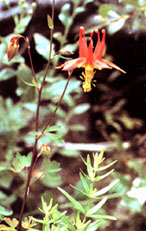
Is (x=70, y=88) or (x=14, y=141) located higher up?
(x=70, y=88)

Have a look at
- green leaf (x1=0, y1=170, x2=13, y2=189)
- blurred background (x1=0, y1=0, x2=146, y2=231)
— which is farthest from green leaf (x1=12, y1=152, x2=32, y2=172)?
blurred background (x1=0, y1=0, x2=146, y2=231)

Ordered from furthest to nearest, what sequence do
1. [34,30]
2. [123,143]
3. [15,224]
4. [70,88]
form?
[34,30], [123,143], [70,88], [15,224]

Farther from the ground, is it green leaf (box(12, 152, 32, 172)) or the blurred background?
green leaf (box(12, 152, 32, 172))

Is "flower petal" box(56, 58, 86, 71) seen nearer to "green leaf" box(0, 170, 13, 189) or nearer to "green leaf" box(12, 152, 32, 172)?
"green leaf" box(12, 152, 32, 172)

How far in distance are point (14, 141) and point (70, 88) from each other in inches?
13.2

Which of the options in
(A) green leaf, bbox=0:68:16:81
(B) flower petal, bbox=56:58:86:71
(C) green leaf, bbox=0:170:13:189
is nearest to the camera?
(B) flower petal, bbox=56:58:86:71

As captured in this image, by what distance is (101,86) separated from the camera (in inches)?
80.7

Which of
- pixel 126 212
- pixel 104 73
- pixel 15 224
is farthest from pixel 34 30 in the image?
pixel 15 224

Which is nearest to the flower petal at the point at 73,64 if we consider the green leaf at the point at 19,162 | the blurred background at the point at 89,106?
the green leaf at the point at 19,162

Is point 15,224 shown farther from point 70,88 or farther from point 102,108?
point 102,108

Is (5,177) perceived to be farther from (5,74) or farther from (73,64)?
(73,64)

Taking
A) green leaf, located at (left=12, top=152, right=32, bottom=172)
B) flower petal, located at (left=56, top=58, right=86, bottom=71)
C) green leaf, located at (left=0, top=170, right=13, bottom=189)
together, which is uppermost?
flower petal, located at (left=56, top=58, right=86, bottom=71)

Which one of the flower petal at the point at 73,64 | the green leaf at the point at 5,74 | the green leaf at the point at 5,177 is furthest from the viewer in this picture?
the green leaf at the point at 5,74

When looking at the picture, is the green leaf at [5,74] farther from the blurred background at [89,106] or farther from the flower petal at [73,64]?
the flower petal at [73,64]
